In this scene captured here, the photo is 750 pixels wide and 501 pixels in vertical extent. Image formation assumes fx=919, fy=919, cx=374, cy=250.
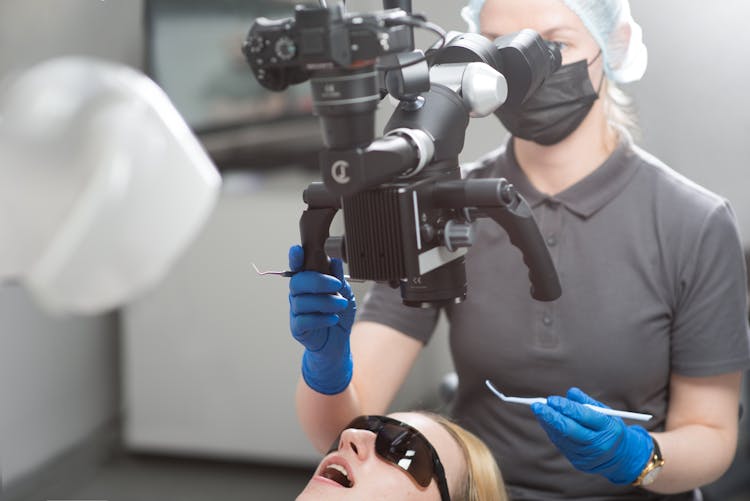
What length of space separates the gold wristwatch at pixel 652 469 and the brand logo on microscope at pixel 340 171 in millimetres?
678

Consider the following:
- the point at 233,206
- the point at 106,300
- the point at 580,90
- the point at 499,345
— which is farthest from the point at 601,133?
the point at 233,206

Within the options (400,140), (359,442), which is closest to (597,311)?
(359,442)

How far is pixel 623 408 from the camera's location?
1405 mm

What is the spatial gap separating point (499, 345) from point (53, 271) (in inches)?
38.3

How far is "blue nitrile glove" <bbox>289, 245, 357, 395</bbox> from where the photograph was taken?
1.11 meters

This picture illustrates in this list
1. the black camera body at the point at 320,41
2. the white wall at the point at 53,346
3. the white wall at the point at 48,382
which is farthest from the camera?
the white wall at the point at 48,382

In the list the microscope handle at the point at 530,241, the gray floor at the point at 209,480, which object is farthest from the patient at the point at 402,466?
the gray floor at the point at 209,480

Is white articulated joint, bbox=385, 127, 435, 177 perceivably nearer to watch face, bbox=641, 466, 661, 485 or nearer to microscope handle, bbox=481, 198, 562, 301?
microscope handle, bbox=481, 198, 562, 301

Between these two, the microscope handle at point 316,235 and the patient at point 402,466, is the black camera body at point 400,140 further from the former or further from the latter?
the patient at point 402,466

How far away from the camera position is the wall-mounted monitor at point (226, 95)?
276 cm

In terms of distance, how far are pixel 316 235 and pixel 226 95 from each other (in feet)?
6.33

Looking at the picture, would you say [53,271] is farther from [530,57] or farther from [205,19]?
[205,19]

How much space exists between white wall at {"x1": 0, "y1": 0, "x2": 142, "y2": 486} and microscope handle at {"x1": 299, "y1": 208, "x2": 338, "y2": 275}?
1.28ft

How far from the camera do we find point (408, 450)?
129cm
